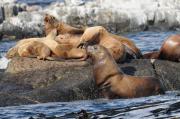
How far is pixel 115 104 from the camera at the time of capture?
10297mm

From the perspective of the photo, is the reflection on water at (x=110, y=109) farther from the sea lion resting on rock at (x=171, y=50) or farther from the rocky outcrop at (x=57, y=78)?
the sea lion resting on rock at (x=171, y=50)

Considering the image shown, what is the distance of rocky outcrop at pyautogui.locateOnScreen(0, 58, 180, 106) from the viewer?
11016 mm

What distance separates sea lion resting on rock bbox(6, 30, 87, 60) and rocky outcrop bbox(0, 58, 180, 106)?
35 centimetres

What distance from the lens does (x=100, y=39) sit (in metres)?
13.5

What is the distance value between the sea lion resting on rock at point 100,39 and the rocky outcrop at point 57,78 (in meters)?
0.35

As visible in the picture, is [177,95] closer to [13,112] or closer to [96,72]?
[96,72]

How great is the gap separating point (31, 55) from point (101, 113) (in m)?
Answer: 4.36

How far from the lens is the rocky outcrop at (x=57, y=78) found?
11.0 metres

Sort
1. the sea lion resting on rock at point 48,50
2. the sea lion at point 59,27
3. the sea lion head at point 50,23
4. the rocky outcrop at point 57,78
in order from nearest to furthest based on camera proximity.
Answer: the rocky outcrop at point 57,78, the sea lion resting on rock at point 48,50, the sea lion at point 59,27, the sea lion head at point 50,23

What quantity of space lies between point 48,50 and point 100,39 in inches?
43.1

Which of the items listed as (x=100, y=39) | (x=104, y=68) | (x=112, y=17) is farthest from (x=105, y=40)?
(x=112, y=17)

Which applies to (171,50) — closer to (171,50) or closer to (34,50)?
(171,50)

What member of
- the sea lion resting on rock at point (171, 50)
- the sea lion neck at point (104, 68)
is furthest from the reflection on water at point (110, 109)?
the sea lion resting on rock at point (171, 50)

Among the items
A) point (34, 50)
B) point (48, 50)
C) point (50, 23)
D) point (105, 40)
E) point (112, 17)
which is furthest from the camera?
point (112, 17)
